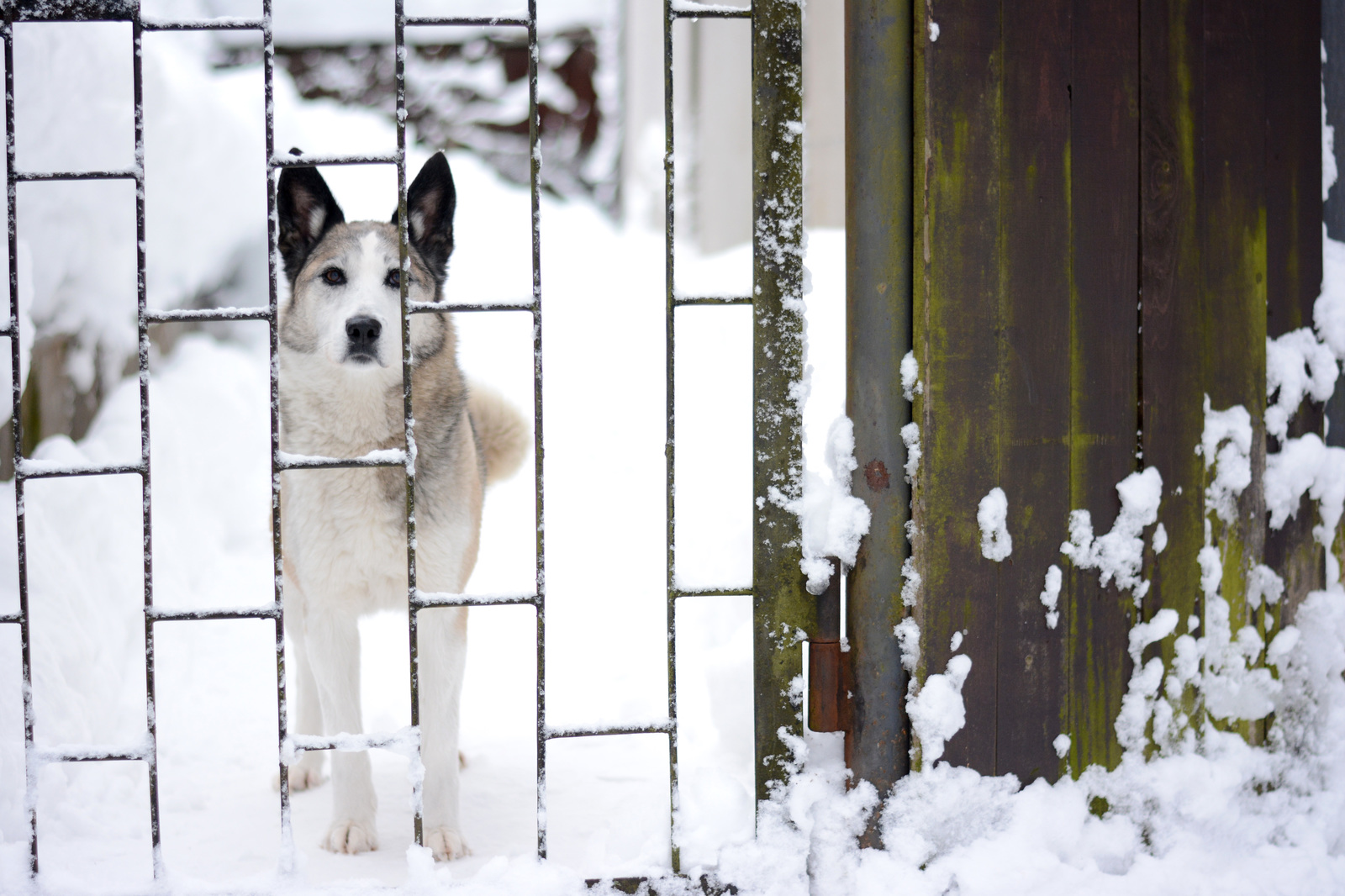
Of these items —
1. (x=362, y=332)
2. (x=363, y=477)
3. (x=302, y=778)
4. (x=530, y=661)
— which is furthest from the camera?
(x=530, y=661)

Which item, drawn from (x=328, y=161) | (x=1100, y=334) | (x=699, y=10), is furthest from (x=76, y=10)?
(x=1100, y=334)

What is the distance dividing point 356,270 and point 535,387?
0.74 m

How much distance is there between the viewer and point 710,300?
1.90 metres

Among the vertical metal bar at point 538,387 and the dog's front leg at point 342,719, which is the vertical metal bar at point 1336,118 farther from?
the dog's front leg at point 342,719

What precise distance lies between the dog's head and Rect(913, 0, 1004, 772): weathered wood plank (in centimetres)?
111

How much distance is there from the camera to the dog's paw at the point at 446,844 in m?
2.18

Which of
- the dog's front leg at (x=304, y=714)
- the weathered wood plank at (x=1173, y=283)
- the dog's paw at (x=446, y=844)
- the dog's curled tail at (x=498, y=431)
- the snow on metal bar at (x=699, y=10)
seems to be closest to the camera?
the snow on metal bar at (x=699, y=10)

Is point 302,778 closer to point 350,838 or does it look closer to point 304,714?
point 304,714

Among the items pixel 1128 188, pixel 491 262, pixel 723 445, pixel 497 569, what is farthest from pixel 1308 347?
pixel 491 262

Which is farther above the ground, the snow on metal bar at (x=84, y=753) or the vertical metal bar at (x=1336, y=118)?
the vertical metal bar at (x=1336, y=118)

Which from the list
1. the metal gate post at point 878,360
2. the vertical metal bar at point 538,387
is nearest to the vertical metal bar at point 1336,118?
the metal gate post at point 878,360

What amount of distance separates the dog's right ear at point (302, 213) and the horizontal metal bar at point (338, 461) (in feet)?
2.41

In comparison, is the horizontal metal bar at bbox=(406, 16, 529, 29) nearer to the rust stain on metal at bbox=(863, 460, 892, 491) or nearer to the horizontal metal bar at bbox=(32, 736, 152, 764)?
the rust stain on metal at bbox=(863, 460, 892, 491)

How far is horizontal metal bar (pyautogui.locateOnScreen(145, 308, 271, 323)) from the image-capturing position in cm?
179
